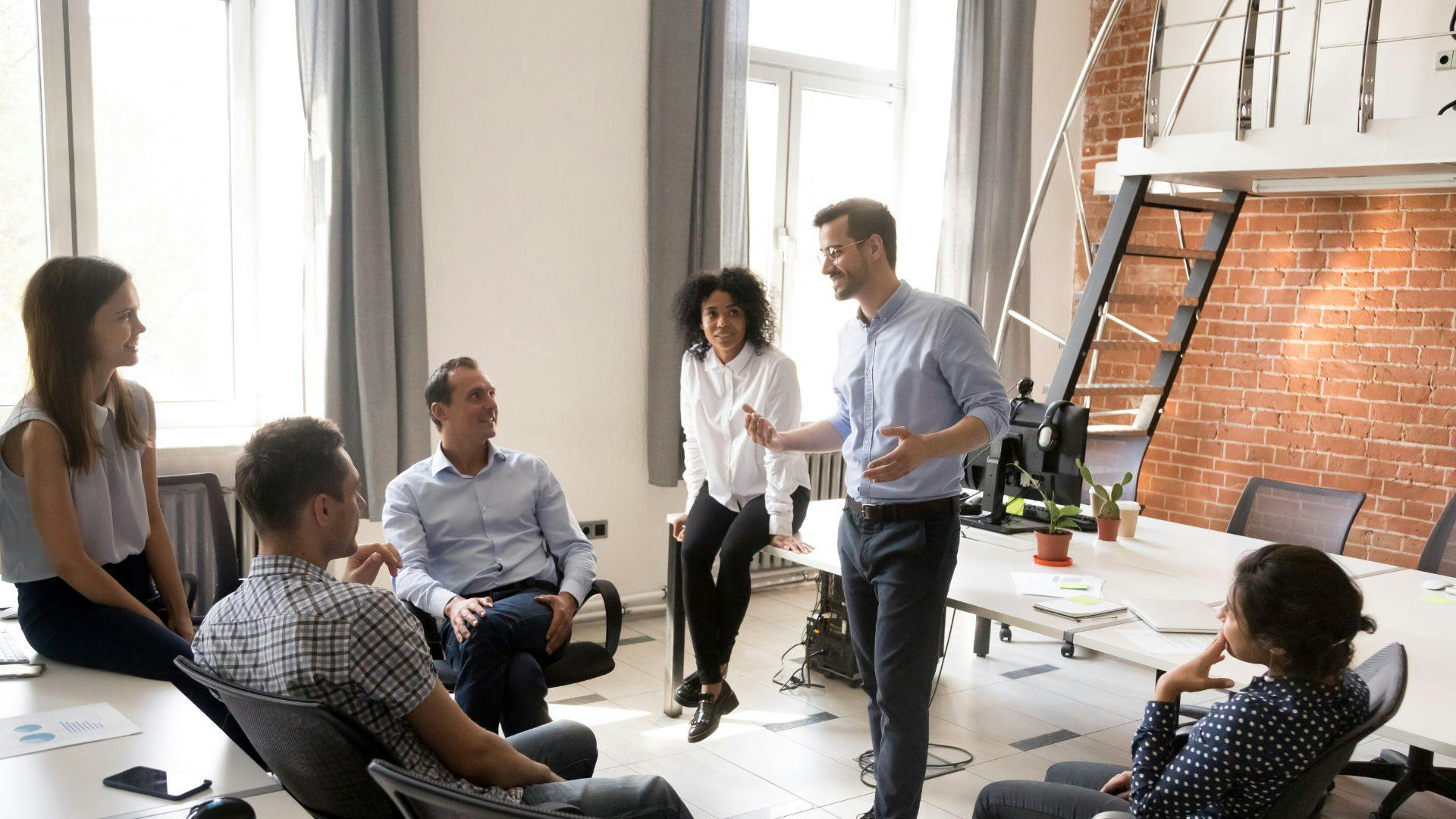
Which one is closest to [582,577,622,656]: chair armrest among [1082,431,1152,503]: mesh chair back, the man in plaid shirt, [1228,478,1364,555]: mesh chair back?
the man in plaid shirt

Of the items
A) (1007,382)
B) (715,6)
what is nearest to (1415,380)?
(1007,382)

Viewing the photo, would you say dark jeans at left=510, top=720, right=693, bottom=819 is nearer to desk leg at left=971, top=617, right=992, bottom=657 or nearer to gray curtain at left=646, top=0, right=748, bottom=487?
desk leg at left=971, top=617, right=992, bottom=657

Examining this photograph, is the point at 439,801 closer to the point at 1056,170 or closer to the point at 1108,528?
the point at 1108,528

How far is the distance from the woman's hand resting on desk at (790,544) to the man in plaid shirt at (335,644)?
4.99 feet

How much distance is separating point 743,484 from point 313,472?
2.09 metres

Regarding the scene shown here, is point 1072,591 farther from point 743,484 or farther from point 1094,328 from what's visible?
A: point 1094,328

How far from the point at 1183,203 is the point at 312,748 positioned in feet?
14.8

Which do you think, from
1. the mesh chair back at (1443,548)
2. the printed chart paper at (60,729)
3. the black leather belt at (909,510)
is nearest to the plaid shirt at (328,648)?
the printed chart paper at (60,729)

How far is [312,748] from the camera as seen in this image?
1554mm

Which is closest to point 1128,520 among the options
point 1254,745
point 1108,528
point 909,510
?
point 1108,528

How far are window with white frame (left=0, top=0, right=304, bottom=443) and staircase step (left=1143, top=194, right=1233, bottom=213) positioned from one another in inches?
138

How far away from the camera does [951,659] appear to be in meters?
4.50

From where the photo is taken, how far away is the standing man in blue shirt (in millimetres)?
2625

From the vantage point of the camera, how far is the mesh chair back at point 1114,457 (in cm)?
455
